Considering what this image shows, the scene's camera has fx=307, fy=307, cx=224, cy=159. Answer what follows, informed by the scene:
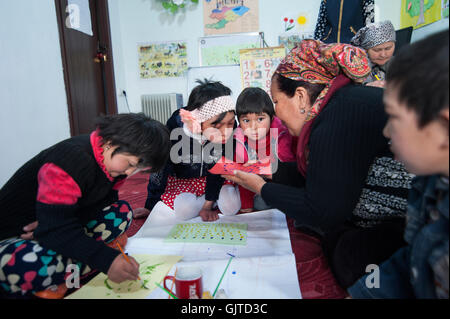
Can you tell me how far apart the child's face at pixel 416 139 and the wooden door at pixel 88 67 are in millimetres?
1980

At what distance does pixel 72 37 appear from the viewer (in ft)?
8.63

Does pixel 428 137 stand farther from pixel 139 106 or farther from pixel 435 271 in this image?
pixel 139 106

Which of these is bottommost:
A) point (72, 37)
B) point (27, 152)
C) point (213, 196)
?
point (213, 196)

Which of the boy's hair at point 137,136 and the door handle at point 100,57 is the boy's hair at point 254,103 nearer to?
the boy's hair at point 137,136

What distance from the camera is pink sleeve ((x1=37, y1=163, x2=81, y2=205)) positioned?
83cm

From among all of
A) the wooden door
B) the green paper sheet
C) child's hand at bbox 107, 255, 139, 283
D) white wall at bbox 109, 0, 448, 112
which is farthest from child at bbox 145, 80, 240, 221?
white wall at bbox 109, 0, 448, 112

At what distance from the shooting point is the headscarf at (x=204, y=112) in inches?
56.7

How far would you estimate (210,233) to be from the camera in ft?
4.32

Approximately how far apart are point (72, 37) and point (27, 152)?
1.20 m

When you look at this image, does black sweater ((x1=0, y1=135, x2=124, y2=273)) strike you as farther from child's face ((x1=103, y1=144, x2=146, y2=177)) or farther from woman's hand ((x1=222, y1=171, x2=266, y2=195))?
woman's hand ((x1=222, y1=171, x2=266, y2=195))

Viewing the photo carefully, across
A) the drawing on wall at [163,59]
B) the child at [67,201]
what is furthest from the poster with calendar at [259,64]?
the child at [67,201]

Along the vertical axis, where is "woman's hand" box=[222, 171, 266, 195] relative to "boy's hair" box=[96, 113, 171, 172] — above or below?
below

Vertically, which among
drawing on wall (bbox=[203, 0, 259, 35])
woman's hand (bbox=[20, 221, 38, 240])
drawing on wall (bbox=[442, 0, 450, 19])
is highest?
drawing on wall (bbox=[203, 0, 259, 35])
